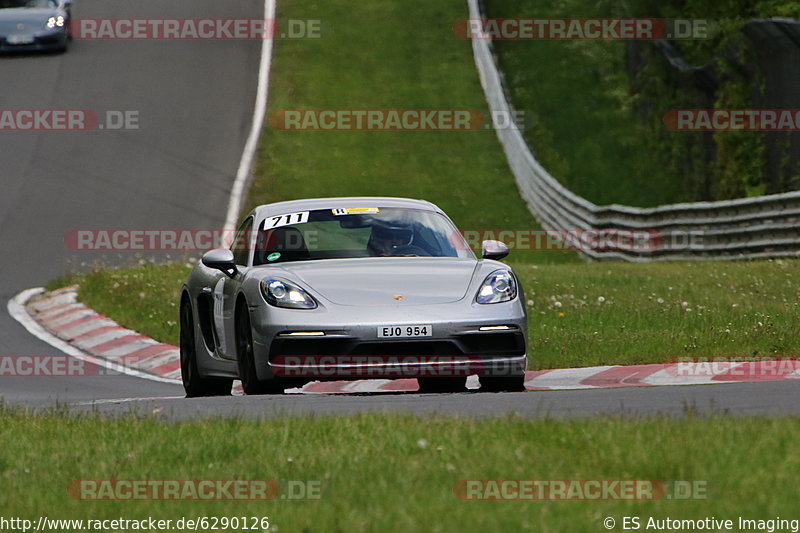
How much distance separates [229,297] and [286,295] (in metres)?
1.00

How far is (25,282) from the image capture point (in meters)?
20.0

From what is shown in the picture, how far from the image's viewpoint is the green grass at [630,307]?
38.5 ft

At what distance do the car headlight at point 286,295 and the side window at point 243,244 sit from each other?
1029 millimetres

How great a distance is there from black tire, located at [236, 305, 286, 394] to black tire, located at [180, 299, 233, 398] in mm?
1205

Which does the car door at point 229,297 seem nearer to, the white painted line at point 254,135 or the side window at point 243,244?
the side window at point 243,244

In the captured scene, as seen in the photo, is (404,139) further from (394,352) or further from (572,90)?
(394,352)

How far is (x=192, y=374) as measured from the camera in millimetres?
11367

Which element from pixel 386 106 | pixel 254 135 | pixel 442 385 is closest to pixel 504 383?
pixel 442 385

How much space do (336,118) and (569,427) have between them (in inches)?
999

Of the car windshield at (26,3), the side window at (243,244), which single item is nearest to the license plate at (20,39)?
the car windshield at (26,3)

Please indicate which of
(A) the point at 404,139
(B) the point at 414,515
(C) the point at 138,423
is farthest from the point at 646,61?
(B) the point at 414,515

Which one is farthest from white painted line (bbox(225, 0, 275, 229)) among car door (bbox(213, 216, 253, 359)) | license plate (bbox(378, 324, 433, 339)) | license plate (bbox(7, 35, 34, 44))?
license plate (bbox(378, 324, 433, 339))

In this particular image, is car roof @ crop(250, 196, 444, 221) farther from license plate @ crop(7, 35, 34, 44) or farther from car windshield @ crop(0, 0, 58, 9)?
license plate @ crop(7, 35, 34, 44)

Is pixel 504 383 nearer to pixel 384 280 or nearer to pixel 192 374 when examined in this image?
pixel 384 280
